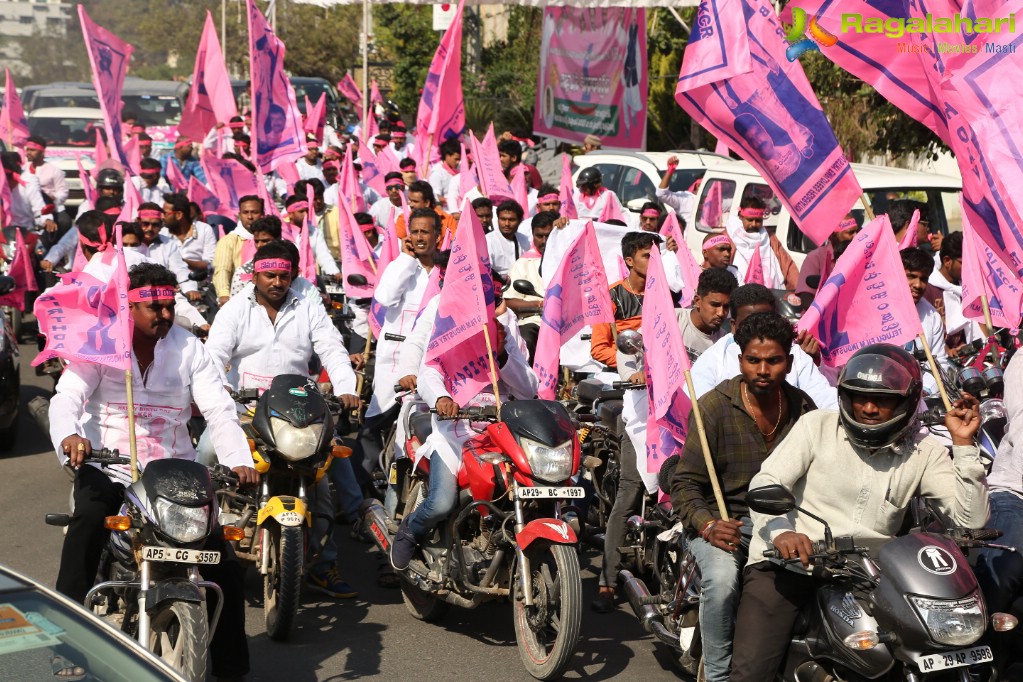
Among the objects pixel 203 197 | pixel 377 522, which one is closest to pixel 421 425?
pixel 377 522

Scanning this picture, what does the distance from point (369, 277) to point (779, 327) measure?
7.93 metres

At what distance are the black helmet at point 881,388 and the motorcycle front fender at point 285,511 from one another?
282 centimetres

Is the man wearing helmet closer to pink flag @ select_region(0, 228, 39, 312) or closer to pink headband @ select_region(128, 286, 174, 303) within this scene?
pink headband @ select_region(128, 286, 174, 303)

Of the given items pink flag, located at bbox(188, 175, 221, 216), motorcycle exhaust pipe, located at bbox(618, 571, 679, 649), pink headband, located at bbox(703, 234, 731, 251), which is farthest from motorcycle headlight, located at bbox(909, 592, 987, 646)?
pink flag, located at bbox(188, 175, 221, 216)

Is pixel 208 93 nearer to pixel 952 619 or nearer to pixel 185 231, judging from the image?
pixel 185 231

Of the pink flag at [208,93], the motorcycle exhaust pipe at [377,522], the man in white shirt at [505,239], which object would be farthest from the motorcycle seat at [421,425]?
the pink flag at [208,93]

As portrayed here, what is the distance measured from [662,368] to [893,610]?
2106 millimetres

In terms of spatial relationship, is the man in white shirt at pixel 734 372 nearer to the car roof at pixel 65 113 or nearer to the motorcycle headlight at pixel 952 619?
the motorcycle headlight at pixel 952 619

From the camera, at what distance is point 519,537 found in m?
6.28

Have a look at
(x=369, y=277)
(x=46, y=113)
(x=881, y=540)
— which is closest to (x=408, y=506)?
(x=881, y=540)

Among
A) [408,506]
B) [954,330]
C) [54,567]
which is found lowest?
[54,567]

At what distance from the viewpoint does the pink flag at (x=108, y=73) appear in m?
15.1

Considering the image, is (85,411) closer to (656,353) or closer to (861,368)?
(656,353)

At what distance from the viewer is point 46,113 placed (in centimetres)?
2527
